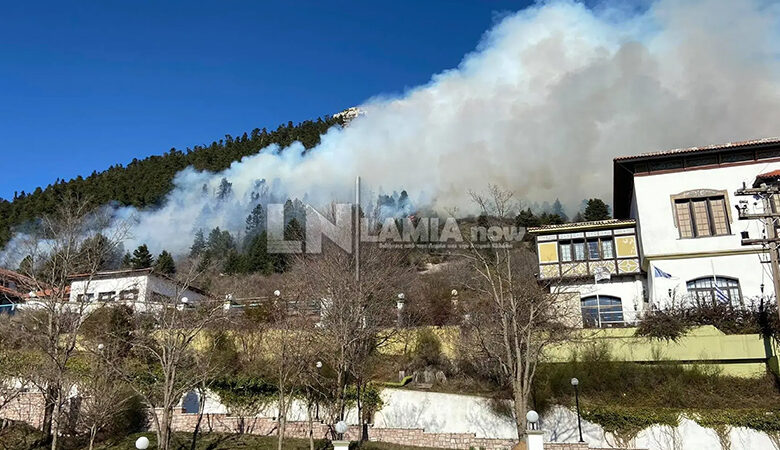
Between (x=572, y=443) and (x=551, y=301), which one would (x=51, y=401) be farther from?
(x=551, y=301)

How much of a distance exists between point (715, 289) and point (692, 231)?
2731 millimetres

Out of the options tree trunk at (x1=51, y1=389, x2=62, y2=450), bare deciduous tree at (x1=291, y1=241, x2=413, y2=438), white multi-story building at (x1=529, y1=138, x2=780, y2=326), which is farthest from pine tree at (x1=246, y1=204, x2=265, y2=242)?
white multi-story building at (x1=529, y1=138, x2=780, y2=326)

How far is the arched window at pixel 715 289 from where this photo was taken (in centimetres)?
2342

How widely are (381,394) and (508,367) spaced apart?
538 centimetres

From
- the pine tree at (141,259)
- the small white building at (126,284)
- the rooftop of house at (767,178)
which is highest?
the pine tree at (141,259)

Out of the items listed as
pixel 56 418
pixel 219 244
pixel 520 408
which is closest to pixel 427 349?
pixel 520 408

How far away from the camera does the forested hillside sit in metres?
66.1

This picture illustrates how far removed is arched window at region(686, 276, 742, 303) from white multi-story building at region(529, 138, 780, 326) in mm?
37

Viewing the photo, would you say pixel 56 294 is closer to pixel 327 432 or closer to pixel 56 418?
pixel 56 418

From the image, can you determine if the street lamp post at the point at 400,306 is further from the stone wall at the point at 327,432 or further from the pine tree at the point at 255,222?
the pine tree at the point at 255,222

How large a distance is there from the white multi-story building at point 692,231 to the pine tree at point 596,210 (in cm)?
3154

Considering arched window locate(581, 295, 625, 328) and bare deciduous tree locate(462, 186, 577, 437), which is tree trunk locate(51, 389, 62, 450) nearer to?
bare deciduous tree locate(462, 186, 577, 437)

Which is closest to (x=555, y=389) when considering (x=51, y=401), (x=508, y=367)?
(x=508, y=367)

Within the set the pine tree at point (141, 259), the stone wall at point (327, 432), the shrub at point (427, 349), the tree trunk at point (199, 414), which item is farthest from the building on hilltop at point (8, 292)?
the shrub at point (427, 349)
